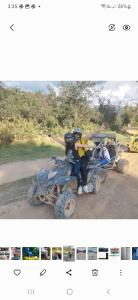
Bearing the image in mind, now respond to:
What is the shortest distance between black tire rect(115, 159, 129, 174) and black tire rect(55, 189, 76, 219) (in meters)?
0.44

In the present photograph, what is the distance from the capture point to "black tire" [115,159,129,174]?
245 centimetres

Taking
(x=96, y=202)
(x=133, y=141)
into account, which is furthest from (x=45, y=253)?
(x=133, y=141)

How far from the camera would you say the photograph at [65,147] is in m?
1.67

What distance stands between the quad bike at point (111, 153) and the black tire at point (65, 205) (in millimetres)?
Answer: 329

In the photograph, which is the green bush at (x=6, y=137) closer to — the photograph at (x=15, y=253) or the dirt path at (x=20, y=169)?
the dirt path at (x=20, y=169)

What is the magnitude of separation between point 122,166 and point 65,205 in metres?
0.72

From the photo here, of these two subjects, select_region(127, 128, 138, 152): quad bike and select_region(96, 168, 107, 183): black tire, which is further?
select_region(96, 168, 107, 183): black tire

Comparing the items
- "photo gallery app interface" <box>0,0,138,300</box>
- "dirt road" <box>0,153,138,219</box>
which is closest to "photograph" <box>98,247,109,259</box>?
"photo gallery app interface" <box>0,0,138,300</box>

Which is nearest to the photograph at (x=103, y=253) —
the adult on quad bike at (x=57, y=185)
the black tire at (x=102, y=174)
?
the adult on quad bike at (x=57, y=185)

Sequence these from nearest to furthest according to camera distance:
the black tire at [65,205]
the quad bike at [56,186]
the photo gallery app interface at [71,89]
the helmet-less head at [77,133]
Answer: the photo gallery app interface at [71,89] → the black tire at [65,205] → the helmet-less head at [77,133] → the quad bike at [56,186]

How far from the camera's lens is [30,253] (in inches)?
59.0

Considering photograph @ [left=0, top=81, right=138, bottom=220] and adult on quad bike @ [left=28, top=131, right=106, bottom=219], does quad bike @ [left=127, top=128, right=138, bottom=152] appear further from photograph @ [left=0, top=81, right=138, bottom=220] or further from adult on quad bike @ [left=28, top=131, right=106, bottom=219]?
adult on quad bike @ [left=28, top=131, right=106, bottom=219]
